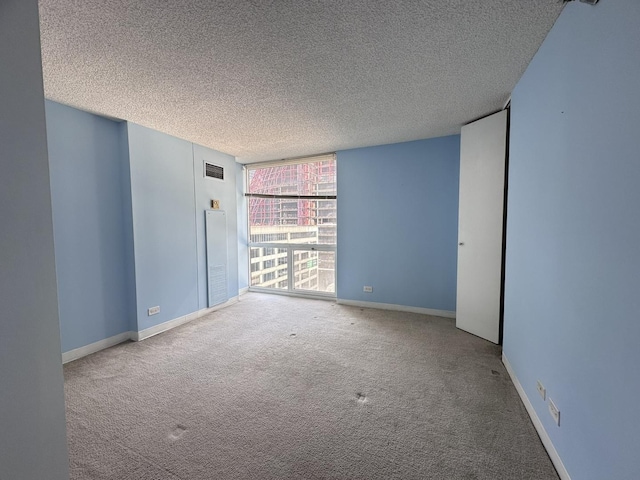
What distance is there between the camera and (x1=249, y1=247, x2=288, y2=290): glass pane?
5.02 metres

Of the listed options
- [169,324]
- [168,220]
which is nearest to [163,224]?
[168,220]

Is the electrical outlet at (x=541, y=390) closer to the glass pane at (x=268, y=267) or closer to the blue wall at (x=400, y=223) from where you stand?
the blue wall at (x=400, y=223)

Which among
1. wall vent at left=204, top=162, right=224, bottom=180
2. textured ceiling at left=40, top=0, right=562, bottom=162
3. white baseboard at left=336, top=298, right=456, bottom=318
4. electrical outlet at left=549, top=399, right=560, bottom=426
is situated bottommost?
white baseboard at left=336, top=298, right=456, bottom=318

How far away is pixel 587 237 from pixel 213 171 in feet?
13.9

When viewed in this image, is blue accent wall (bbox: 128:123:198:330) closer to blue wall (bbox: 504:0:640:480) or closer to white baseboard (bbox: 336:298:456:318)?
white baseboard (bbox: 336:298:456:318)

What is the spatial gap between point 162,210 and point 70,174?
0.91 m

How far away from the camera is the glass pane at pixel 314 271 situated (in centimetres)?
461

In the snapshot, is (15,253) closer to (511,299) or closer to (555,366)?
(555,366)

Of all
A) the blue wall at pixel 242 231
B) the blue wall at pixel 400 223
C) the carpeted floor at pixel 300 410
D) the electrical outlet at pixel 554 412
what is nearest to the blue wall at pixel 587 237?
the electrical outlet at pixel 554 412

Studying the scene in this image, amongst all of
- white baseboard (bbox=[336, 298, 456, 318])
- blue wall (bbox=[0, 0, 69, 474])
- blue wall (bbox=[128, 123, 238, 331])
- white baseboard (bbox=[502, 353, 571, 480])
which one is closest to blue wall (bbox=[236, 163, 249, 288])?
blue wall (bbox=[128, 123, 238, 331])

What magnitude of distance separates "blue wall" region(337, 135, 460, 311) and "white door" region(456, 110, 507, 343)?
494mm

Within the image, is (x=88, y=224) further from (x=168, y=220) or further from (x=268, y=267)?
(x=268, y=267)

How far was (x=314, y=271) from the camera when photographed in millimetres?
4762

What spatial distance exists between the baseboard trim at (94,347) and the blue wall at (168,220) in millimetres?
220
